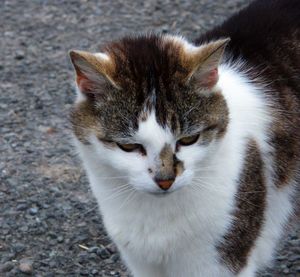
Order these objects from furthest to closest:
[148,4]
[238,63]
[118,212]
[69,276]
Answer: [148,4], [69,276], [238,63], [118,212]

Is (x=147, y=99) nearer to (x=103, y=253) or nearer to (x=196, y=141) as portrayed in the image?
(x=196, y=141)

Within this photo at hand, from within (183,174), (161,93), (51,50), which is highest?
(161,93)

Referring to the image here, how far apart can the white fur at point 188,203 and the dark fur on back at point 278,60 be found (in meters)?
0.11

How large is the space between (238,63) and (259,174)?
1.72 feet

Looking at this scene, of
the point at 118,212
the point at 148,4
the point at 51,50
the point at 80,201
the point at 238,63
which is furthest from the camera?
the point at 148,4

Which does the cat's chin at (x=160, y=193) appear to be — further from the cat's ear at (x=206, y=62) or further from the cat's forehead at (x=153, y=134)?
the cat's ear at (x=206, y=62)

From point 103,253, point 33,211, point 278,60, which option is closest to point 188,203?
point 278,60

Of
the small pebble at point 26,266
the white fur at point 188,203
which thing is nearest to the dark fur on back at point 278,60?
the white fur at point 188,203

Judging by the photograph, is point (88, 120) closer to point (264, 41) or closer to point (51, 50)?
point (264, 41)

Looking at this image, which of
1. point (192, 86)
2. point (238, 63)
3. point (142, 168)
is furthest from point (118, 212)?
point (238, 63)

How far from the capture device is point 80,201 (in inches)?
172

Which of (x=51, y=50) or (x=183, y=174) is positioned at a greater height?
(x=183, y=174)

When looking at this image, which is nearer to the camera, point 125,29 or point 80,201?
point 80,201

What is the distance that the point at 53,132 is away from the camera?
507 cm
